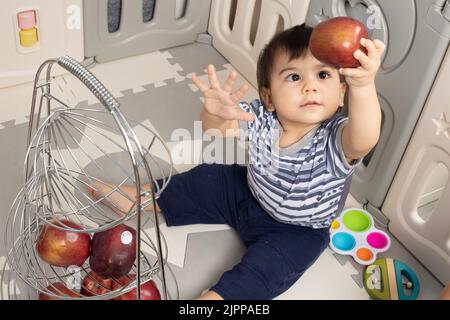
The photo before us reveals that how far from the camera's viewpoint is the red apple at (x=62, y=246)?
0.88m

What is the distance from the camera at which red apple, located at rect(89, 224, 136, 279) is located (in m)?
0.86

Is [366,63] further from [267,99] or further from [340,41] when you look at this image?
[267,99]

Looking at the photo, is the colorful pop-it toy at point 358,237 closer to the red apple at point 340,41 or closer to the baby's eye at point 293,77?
the baby's eye at point 293,77

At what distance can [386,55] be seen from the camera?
106cm

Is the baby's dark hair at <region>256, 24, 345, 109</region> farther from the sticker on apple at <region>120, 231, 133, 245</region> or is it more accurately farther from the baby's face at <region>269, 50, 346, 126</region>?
the sticker on apple at <region>120, 231, 133, 245</region>

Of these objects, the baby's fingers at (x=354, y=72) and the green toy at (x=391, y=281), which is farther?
the green toy at (x=391, y=281)

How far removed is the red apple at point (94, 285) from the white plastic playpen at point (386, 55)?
22.9 inches

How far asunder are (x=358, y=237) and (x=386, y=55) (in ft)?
1.22

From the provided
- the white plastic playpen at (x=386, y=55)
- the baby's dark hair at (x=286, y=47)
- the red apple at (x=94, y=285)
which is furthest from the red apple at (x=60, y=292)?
the white plastic playpen at (x=386, y=55)

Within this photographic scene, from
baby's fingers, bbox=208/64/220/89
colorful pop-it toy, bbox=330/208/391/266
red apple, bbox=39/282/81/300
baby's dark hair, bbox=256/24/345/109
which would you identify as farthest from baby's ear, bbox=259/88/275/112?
red apple, bbox=39/282/81/300

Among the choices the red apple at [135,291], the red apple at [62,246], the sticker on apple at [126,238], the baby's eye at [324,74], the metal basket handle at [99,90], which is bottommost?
the red apple at [135,291]
